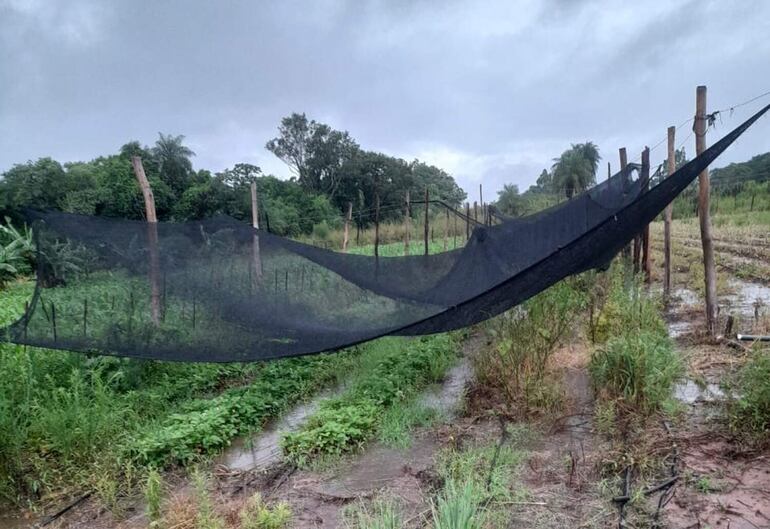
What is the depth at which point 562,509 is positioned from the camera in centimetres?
156

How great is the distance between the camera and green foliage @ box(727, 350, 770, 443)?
181cm

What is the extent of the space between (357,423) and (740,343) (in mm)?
2380

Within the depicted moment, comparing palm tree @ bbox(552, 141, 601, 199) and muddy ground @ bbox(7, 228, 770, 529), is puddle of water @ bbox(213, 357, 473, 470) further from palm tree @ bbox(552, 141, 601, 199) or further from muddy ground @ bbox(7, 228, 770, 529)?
palm tree @ bbox(552, 141, 601, 199)

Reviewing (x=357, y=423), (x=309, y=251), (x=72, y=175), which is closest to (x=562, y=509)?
(x=357, y=423)

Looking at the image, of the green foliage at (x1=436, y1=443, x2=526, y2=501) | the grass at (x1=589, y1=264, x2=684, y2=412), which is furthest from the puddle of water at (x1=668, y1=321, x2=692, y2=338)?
the green foliage at (x1=436, y1=443, x2=526, y2=501)

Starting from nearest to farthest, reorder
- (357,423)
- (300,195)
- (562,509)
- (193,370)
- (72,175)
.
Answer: (562,509) < (357,423) < (193,370) < (72,175) < (300,195)

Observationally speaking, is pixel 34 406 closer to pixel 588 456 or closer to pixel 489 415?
pixel 489 415

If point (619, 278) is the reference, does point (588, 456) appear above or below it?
below

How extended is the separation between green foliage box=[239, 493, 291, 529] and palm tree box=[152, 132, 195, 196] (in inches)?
459

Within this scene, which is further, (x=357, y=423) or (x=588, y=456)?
(x=357, y=423)

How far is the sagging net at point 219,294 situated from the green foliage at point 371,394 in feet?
1.31

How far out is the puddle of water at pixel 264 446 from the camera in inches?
87.4

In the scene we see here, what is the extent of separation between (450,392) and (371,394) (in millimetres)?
533

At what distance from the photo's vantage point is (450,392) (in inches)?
115
